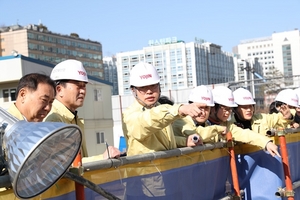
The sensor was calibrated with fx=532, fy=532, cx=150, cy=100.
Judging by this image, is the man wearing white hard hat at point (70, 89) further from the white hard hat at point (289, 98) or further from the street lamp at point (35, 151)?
the white hard hat at point (289, 98)

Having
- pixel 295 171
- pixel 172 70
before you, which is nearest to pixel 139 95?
pixel 295 171

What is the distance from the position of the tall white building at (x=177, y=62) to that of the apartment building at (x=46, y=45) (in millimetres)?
15091

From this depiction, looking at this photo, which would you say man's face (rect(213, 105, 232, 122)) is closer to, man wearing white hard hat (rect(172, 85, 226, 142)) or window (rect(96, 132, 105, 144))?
man wearing white hard hat (rect(172, 85, 226, 142))

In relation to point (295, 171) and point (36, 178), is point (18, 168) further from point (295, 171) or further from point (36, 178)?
point (295, 171)

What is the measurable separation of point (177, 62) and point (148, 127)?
131418 millimetres

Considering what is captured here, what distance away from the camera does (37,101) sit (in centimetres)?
335

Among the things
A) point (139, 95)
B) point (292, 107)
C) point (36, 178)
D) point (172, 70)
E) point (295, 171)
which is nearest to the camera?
point (36, 178)

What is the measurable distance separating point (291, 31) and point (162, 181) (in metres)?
192

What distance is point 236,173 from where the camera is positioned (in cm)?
541

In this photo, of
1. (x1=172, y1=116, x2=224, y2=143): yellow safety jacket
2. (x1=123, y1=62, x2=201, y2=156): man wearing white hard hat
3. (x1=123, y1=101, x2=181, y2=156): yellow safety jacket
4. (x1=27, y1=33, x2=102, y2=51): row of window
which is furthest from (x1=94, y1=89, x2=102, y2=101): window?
(x1=27, y1=33, x2=102, y2=51): row of window

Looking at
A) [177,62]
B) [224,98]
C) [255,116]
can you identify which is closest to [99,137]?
[255,116]

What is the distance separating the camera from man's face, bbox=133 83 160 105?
4414mm

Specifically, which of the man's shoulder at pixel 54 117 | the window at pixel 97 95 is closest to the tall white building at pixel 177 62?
the window at pixel 97 95

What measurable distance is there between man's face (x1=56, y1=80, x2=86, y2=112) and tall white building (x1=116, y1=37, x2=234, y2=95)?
407 ft
